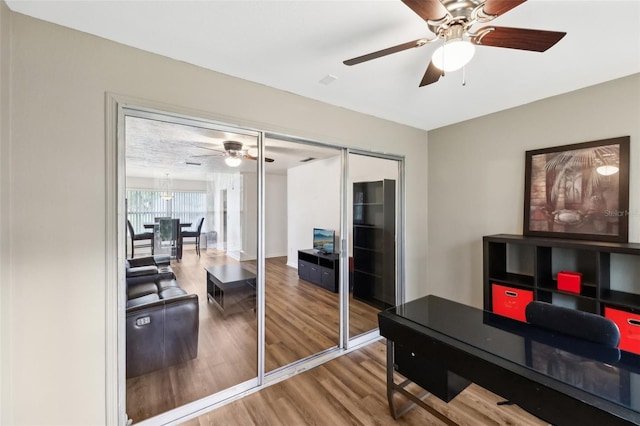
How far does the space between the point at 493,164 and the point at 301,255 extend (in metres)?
3.42

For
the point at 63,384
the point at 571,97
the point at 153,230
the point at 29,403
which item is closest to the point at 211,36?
the point at 153,230

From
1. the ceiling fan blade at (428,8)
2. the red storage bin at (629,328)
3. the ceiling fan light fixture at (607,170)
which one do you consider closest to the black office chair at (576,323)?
the red storage bin at (629,328)

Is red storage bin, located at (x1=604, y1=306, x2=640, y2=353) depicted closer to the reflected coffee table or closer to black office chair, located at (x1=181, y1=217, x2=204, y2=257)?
the reflected coffee table

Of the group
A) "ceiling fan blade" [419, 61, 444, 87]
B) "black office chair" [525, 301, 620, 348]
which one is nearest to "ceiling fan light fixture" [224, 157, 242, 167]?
"ceiling fan blade" [419, 61, 444, 87]

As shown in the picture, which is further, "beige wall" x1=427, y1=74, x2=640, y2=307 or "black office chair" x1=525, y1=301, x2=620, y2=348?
"beige wall" x1=427, y1=74, x2=640, y2=307

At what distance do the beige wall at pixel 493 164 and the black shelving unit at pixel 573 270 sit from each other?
0.87ft

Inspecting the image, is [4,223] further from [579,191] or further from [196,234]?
[579,191]

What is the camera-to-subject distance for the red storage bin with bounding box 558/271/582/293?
7.18 ft

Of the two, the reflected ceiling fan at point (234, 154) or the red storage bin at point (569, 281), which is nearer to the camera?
the red storage bin at point (569, 281)

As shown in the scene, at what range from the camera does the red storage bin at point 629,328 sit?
1880 mm

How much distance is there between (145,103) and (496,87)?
291 cm

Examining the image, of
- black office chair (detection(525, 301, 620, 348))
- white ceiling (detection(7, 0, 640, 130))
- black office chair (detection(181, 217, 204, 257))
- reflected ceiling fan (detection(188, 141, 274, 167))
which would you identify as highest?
white ceiling (detection(7, 0, 640, 130))

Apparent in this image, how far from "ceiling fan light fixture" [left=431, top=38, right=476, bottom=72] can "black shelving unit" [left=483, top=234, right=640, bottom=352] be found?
1.92 meters

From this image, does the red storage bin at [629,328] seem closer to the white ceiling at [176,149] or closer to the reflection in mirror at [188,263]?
the reflection in mirror at [188,263]
